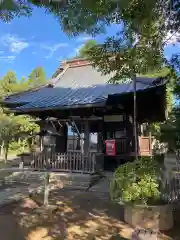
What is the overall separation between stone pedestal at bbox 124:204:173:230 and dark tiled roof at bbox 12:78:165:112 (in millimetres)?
5363

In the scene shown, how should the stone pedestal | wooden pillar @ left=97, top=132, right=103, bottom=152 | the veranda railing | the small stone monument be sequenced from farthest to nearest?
wooden pillar @ left=97, top=132, right=103, bottom=152
the veranda railing
the stone pedestal
the small stone monument

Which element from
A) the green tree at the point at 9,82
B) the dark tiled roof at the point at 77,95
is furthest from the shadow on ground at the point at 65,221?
the green tree at the point at 9,82

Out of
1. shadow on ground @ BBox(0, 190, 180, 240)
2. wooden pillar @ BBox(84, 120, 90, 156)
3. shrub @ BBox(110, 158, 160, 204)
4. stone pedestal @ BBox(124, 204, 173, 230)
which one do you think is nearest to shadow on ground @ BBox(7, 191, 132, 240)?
shadow on ground @ BBox(0, 190, 180, 240)

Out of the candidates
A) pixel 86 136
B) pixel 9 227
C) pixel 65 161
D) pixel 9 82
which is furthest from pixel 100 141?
pixel 9 82

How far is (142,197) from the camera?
17.6ft

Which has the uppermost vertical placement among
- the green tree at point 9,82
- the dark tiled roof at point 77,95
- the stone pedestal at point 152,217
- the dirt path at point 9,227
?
the green tree at point 9,82

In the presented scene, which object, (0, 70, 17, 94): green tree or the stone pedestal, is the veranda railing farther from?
(0, 70, 17, 94): green tree

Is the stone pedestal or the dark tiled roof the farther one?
the dark tiled roof

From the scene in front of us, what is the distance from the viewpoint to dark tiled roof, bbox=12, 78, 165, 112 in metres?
10.8

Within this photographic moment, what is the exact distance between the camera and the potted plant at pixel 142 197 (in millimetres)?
5332

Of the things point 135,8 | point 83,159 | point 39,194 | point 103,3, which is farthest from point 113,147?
point 103,3

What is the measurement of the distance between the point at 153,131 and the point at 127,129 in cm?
862

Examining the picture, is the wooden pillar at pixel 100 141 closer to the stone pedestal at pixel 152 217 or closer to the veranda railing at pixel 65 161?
the veranda railing at pixel 65 161

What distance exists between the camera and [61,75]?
54.5 feet
